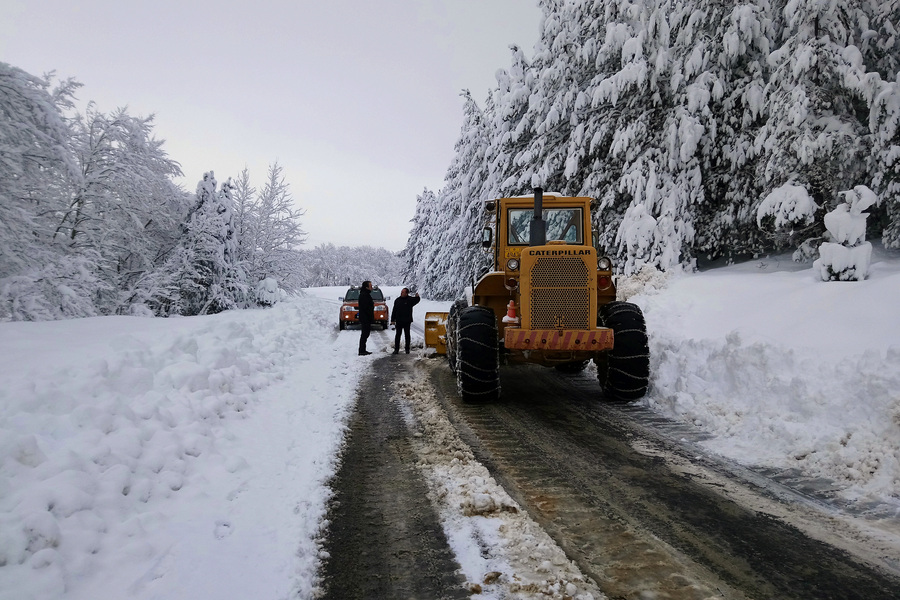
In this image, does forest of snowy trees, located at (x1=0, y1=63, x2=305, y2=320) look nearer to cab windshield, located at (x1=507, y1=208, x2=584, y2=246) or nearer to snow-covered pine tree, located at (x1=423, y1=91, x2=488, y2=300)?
snow-covered pine tree, located at (x1=423, y1=91, x2=488, y2=300)

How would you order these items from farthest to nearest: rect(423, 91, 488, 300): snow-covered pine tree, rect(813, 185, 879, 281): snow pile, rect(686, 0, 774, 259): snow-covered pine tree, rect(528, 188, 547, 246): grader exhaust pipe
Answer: rect(423, 91, 488, 300): snow-covered pine tree
rect(686, 0, 774, 259): snow-covered pine tree
rect(813, 185, 879, 281): snow pile
rect(528, 188, 547, 246): grader exhaust pipe

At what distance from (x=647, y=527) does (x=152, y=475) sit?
359 cm

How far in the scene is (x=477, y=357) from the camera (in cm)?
676

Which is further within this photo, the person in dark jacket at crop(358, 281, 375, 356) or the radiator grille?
the person in dark jacket at crop(358, 281, 375, 356)

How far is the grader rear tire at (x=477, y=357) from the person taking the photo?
6766 mm

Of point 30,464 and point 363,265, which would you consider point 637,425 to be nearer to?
point 30,464

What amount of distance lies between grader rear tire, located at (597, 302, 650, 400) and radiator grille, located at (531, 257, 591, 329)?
59 centimetres

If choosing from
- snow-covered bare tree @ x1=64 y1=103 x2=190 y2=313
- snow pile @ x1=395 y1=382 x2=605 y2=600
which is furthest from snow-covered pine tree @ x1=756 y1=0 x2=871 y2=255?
snow-covered bare tree @ x1=64 y1=103 x2=190 y2=313

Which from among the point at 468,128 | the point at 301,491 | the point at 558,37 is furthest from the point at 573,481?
the point at 468,128

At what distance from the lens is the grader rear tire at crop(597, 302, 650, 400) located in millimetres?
6621

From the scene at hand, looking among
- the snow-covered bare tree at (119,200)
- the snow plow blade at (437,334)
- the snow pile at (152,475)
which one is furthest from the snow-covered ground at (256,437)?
the snow-covered bare tree at (119,200)

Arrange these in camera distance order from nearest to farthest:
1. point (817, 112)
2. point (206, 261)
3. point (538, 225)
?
1. point (538, 225)
2. point (817, 112)
3. point (206, 261)

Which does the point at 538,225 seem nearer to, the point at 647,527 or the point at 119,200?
the point at 647,527

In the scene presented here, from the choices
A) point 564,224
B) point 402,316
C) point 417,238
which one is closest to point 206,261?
point 402,316
